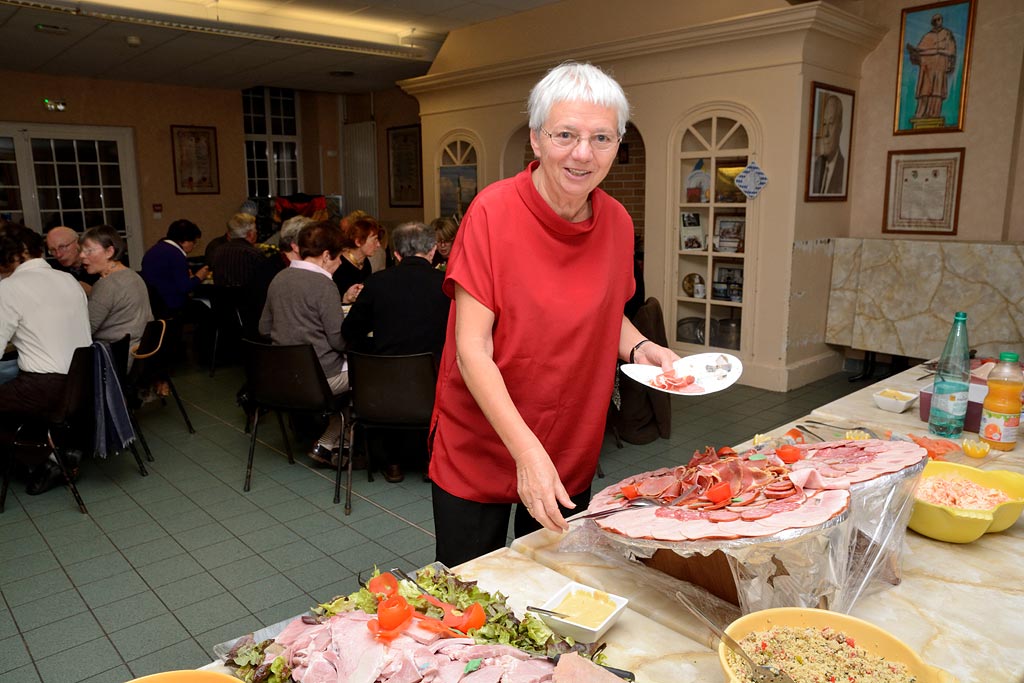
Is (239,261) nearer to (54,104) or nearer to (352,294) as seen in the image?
(352,294)

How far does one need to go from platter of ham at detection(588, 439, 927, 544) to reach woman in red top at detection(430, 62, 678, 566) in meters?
0.15

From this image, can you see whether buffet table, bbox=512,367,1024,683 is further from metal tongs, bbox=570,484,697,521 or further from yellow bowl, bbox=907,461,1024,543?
metal tongs, bbox=570,484,697,521

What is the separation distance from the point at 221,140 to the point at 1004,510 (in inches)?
410

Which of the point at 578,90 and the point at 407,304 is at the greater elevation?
the point at 578,90

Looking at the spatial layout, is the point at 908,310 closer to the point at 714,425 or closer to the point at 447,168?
the point at 714,425

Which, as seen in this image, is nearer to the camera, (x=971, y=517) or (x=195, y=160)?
(x=971, y=517)

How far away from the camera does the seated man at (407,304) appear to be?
3.69 m

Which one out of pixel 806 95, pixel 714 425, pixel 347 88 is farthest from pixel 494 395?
pixel 347 88

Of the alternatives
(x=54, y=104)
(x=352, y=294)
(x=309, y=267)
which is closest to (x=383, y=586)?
(x=309, y=267)

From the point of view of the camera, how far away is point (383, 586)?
1.11 metres

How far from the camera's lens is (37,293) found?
11.5 ft

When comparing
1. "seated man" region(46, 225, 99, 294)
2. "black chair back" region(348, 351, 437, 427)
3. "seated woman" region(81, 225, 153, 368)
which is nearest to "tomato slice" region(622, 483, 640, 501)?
"black chair back" region(348, 351, 437, 427)

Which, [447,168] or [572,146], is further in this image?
[447,168]

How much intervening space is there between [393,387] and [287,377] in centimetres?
60
